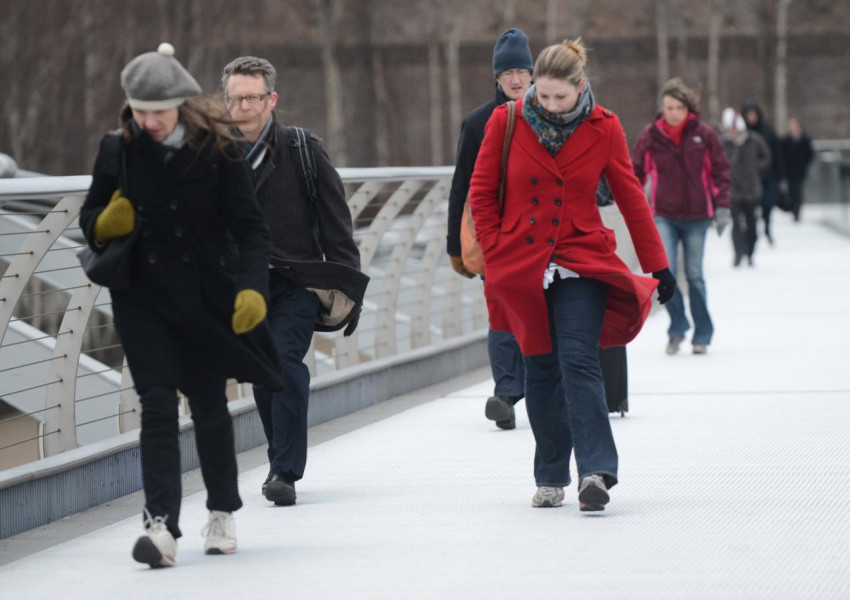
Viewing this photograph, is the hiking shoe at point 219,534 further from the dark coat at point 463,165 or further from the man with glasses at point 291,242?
the dark coat at point 463,165

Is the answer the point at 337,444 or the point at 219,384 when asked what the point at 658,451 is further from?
the point at 219,384

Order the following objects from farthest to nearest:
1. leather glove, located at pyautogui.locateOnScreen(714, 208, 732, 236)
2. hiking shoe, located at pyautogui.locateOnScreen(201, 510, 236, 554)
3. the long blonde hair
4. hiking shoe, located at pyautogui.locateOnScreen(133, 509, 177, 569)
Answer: leather glove, located at pyautogui.locateOnScreen(714, 208, 732, 236) < the long blonde hair < hiking shoe, located at pyautogui.locateOnScreen(201, 510, 236, 554) < hiking shoe, located at pyautogui.locateOnScreen(133, 509, 177, 569)

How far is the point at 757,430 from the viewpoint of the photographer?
875 centimetres

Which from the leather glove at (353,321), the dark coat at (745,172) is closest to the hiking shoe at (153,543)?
the leather glove at (353,321)

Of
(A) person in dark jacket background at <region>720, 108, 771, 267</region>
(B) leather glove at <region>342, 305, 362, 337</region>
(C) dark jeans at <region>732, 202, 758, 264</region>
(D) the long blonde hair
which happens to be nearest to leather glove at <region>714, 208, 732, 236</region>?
(B) leather glove at <region>342, 305, 362, 337</region>

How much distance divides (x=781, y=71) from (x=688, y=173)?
42127 millimetres

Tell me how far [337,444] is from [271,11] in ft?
153

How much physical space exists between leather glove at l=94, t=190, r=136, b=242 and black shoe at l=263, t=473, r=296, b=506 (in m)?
1.70

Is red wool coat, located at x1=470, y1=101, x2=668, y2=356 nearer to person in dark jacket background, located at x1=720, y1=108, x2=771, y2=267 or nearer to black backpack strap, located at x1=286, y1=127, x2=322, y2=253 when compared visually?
black backpack strap, located at x1=286, y1=127, x2=322, y2=253

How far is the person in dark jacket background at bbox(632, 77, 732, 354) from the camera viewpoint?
41.3 ft

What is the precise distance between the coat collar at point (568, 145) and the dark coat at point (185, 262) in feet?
3.83

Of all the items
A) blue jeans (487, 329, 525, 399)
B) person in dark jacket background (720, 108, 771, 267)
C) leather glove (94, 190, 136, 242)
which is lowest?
person in dark jacket background (720, 108, 771, 267)

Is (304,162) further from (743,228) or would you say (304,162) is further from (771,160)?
(771,160)

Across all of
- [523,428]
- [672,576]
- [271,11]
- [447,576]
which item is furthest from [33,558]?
[271,11]
